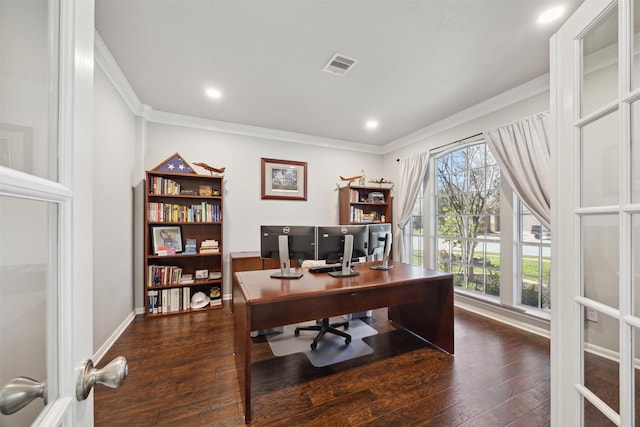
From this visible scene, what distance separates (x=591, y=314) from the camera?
83 centimetres

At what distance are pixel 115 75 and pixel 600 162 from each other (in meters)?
3.56

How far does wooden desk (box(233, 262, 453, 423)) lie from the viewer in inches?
64.6

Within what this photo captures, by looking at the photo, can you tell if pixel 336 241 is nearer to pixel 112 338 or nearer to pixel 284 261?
pixel 284 261

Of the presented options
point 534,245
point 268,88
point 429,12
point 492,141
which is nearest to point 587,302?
point 429,12

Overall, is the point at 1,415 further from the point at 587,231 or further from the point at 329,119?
the point at 329,119

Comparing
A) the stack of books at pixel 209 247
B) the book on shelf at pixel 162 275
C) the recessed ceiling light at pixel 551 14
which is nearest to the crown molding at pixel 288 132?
the recessed ceiling light at pixel 551 14

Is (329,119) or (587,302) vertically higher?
(329,119)

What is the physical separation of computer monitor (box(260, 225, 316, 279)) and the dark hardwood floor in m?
0.84

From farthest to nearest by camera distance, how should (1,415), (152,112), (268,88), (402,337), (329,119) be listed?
(329,119)
(152,112)
(268,88)
(402,337)
(1,415)

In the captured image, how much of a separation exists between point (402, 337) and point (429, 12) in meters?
2.89

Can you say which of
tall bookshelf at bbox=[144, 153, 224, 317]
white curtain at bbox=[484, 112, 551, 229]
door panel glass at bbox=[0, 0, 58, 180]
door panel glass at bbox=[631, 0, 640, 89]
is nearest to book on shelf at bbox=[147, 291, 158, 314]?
tall bookshelf at bbox=[144, 153, 224, 317]

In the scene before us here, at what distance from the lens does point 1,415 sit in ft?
1.08

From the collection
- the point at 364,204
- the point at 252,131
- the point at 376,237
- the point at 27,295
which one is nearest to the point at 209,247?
the point at 252,131

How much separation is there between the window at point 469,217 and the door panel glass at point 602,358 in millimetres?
2604
